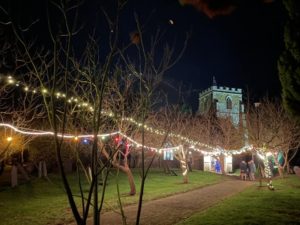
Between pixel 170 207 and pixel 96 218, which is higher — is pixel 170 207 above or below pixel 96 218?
below

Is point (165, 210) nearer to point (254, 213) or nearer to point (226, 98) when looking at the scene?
point (254, 213)

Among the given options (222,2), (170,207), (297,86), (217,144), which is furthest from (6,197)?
(217,144)

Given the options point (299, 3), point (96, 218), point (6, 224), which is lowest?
point (6, 224)

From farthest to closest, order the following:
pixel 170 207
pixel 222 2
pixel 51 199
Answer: pixel 51 199, pixel 170 207, pixel 222 2

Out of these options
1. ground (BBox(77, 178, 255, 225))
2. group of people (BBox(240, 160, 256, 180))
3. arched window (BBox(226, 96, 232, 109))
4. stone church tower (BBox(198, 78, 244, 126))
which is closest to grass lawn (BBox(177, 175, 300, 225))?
ground (BBox(77, 178, 255, 225))

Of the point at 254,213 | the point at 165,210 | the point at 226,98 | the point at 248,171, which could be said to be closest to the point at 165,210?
the point at 165,210

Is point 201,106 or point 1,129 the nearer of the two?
point 1,129

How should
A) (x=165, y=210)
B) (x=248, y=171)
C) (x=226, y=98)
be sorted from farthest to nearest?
(x=226, y=98), (x=248, y=171), (x=165, y=210)

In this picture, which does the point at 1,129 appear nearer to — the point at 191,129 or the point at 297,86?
the point at 297,86

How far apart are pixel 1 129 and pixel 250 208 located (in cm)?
1174

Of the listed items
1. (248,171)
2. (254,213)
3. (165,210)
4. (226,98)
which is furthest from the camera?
(226,98)

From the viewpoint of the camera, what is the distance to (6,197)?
646 inches

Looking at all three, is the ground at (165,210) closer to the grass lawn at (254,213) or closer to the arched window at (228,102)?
the grass lawn at (254,213)

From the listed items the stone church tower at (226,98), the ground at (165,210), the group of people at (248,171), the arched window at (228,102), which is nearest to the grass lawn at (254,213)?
the ground at (165,210)
